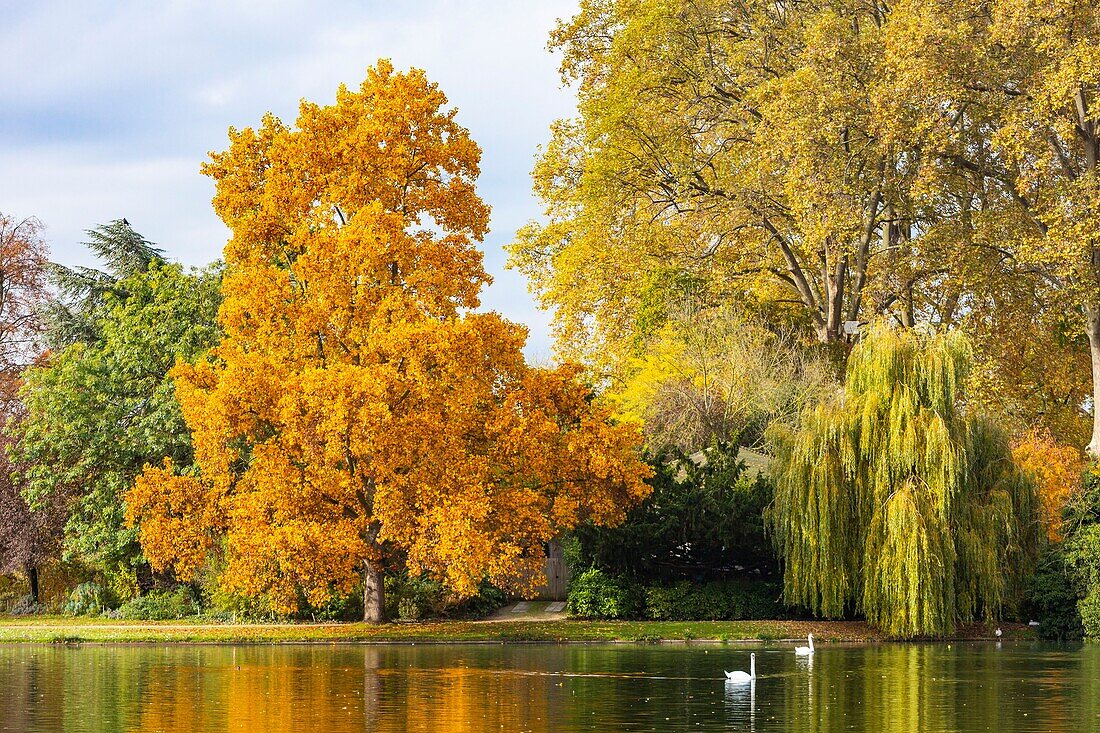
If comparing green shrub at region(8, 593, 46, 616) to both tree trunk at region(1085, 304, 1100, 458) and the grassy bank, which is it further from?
tree trunk at region(1085, 304, 1100, 458)

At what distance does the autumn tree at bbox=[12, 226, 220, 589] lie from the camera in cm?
4119

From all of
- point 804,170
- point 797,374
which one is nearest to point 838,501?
point 804,170

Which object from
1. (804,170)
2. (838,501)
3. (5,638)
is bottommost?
(5,638)

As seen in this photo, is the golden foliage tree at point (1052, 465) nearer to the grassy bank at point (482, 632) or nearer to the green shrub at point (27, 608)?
the grassy bank at point (482, 632)

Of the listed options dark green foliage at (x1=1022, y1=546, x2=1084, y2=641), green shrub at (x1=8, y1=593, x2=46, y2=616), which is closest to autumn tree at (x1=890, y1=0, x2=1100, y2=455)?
dark green foliage at (x1=1022, y1=546, x2=1084, y2=641)

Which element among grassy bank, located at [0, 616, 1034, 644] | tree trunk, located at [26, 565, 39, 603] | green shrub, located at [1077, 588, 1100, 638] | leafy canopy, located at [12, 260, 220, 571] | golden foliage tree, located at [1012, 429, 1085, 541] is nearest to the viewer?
grassy bank, located at [0, 616, 1034, 644]

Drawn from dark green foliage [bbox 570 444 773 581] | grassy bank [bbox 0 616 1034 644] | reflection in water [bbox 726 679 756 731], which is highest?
dark green foliage [bbox 570 444 773 581]

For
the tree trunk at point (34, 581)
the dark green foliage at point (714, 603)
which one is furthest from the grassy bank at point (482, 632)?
the tree trunk at point (34, 581)

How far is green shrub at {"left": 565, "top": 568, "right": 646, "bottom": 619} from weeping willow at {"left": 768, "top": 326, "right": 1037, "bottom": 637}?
168 inches

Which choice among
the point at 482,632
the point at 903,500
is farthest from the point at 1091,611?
the point at 482,632

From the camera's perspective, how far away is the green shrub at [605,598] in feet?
123

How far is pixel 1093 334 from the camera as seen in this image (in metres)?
43.3

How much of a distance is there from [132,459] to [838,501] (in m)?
20.5

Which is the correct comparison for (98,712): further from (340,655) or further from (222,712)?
(340,655)
